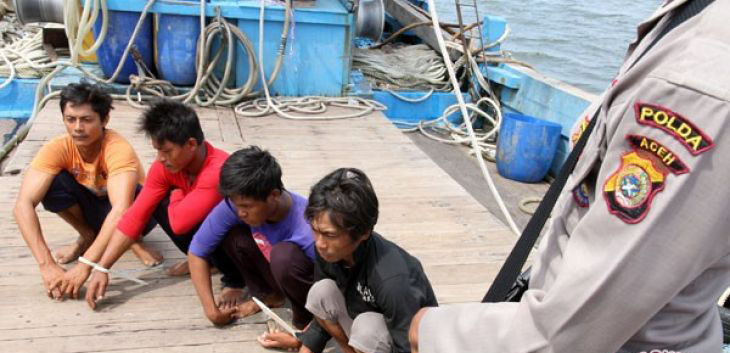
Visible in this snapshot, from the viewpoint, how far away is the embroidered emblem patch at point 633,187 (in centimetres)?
66

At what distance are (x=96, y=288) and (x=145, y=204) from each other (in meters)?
0.33

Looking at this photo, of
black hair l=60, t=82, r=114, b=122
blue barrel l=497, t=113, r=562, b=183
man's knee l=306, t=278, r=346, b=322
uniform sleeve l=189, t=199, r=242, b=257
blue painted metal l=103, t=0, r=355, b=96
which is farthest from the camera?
blue barrel l=497, t=113, r=562, b=183

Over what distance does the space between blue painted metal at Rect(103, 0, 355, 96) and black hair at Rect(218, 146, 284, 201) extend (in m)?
2.80

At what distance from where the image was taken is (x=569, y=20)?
526 inches

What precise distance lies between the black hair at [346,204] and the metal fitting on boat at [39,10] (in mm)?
4277

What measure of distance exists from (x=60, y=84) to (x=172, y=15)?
3.03ft

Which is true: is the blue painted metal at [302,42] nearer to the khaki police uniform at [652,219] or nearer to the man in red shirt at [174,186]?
the man in red shirt at [174,186]

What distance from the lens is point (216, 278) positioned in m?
2.47

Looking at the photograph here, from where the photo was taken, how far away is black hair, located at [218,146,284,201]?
1851 millimetres

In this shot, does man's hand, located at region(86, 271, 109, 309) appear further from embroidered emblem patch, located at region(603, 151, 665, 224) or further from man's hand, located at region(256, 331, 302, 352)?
embroidered emblem patch, located at region(603, 151, 665, 224)

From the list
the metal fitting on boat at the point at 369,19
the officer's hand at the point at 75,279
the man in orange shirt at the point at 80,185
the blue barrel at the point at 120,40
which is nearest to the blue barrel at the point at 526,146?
the metal fitting on boat at the point at 369,19

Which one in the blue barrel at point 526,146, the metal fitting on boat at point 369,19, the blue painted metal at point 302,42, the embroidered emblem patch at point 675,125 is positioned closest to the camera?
the embroidered emblem patch at point 675,125

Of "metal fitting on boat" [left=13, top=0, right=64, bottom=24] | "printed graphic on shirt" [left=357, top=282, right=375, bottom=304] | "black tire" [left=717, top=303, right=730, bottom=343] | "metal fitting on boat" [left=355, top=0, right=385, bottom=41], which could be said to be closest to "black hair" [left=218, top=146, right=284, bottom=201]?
"printed graphic on shirt" [left=357, top=282, right=375, bottom=304]

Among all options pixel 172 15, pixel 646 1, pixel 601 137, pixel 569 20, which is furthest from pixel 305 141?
pixel 646 1
